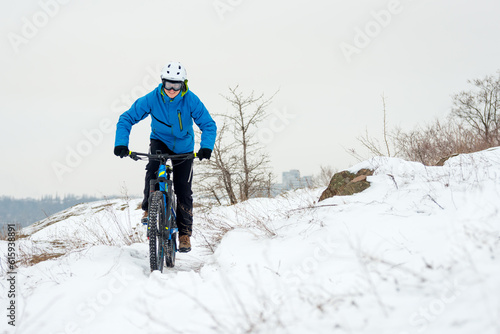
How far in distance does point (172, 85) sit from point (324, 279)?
2.63 metres

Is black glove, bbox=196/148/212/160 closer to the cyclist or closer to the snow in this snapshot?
the cyclist

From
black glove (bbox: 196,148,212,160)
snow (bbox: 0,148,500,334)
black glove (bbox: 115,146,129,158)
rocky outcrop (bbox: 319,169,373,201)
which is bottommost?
snow (bbox: 0,148,500,334)

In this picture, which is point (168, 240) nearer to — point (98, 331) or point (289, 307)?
point (98, 331)

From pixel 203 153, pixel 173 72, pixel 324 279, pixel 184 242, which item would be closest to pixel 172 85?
pixel 173 72

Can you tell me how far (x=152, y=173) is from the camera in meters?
3.64

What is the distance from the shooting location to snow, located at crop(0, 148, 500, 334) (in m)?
1.51

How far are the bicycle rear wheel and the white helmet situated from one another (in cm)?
130

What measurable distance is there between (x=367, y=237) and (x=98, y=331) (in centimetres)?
197

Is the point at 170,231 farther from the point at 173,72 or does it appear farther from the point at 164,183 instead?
the point at 173,72

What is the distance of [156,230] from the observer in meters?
3.07

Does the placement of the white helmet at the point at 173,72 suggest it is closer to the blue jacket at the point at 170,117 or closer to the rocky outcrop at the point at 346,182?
the blue jacket at the point at 170,117

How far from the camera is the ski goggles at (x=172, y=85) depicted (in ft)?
11.3

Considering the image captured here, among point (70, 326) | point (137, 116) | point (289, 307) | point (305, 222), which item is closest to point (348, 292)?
point (289, 307)

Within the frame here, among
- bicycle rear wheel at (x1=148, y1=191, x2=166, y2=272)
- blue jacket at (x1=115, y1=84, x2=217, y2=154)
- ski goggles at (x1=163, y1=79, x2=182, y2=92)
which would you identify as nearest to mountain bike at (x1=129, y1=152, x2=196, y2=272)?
bicycle rear wheel at (x1=148, y1=191, x2=166, y2=272)
